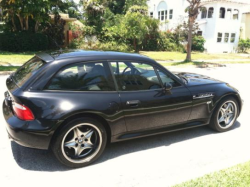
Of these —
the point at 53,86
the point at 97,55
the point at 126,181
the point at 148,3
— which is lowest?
the point at 126,181

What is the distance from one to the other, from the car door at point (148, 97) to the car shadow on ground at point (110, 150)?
44 centimetres

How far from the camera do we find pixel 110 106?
132 inches

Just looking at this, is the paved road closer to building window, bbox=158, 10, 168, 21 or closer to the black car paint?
the black car paint

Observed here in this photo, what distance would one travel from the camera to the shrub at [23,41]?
1852 cm

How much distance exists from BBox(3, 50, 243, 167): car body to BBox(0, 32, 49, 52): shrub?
16798mm

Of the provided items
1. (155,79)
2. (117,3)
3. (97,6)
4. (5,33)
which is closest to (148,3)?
(117,3)

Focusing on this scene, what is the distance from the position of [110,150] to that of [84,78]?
4.16ft

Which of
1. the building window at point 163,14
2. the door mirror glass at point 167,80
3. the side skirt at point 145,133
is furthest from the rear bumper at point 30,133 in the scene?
the building window at point 163,14

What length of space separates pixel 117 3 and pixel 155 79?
40.6m

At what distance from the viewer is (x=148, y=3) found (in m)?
39.6

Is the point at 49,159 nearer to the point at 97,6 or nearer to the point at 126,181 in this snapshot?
the point at 126,181

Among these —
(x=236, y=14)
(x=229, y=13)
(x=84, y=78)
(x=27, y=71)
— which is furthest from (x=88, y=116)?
(x=236, y=14)

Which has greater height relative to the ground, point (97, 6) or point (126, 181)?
point (97, 6)

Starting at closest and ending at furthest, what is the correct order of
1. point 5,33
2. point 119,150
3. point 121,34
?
point 119,150 → point 5,33 → point 121,34
